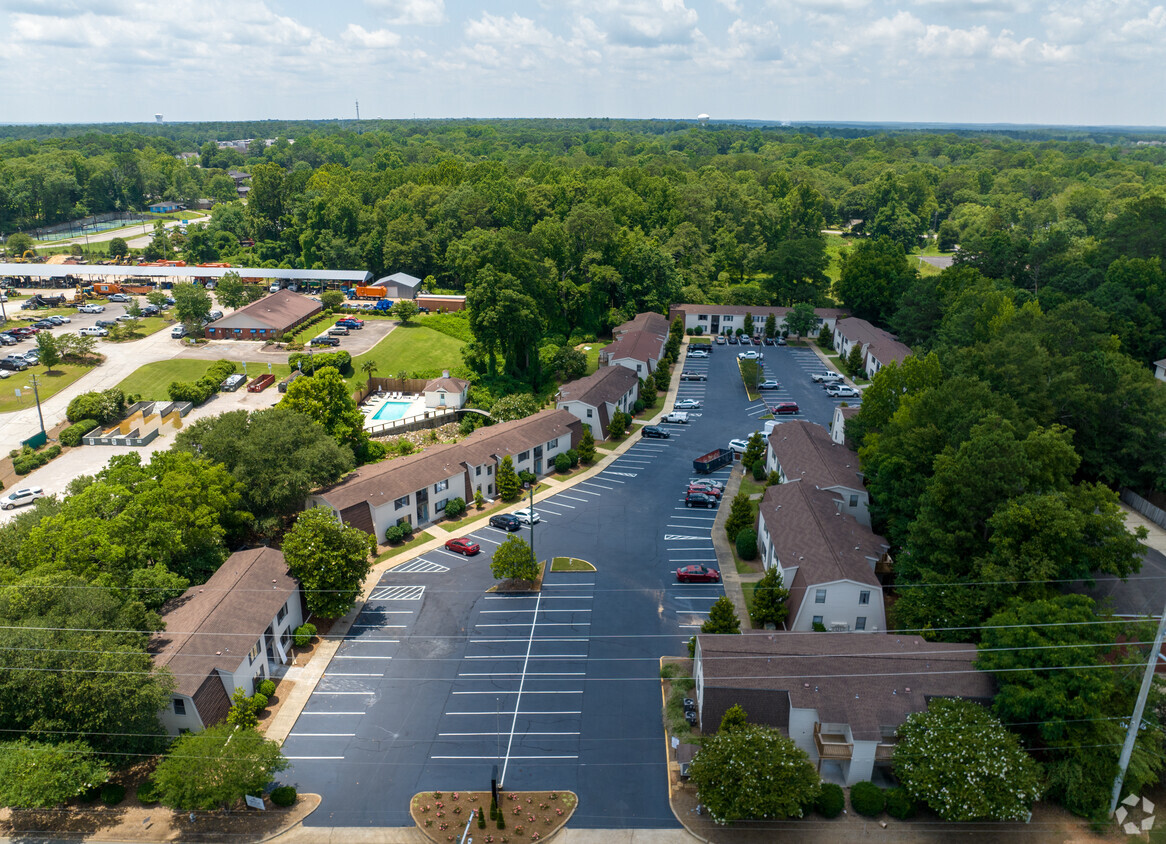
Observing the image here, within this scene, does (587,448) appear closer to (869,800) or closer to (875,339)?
(869,800)

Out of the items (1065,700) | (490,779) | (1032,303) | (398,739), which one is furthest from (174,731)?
(1032,303)

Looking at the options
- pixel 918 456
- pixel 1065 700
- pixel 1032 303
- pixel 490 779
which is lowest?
pixel 490 779

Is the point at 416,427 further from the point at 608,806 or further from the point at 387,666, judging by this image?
the point at 608,806

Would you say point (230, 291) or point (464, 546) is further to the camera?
point (230, 291)

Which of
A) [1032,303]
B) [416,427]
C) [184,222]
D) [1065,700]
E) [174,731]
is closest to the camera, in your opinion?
[1065,700]

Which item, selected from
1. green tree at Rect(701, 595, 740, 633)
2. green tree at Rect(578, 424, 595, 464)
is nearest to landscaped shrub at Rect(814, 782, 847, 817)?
green tree at Rect(701, 595, 740, 633)

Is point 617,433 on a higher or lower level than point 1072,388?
lower

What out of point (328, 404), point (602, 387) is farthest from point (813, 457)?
point (328, 404)

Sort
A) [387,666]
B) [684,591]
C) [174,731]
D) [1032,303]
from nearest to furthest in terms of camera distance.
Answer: [174,731] → [387,666] → [684,591] → [1032,303]
